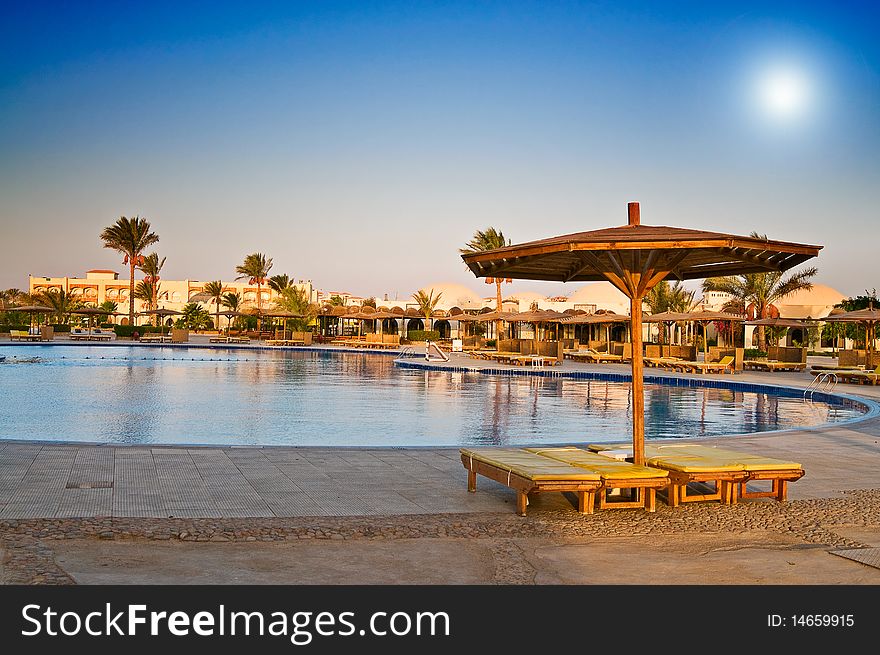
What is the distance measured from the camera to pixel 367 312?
45375 millimetres

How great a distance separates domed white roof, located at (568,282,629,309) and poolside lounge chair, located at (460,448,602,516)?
54.5 metres

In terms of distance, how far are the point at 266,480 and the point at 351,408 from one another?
7998mm

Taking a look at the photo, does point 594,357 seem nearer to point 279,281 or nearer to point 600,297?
point 600,297

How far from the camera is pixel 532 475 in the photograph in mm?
5332

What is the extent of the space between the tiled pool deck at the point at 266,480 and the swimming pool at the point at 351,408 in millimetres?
2141

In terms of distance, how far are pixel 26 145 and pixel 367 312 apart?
21.8 meters

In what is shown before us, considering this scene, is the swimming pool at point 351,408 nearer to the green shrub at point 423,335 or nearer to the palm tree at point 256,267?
the green shrub at point 423,335

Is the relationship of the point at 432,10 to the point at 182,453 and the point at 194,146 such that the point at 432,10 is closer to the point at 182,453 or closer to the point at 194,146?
the point at 194,146

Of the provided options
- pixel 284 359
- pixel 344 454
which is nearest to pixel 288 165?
pixel 284 359

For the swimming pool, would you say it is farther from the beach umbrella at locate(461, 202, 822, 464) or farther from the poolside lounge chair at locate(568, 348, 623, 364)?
the poolside lounge chair at locate(568, 348, 623, 364)

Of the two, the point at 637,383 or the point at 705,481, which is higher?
the point at 637,383

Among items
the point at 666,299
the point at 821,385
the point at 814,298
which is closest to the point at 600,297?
the point at 814,298

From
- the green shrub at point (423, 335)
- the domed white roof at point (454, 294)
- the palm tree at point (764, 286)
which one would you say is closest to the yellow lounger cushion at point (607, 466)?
the palm tree at point (764, 286)

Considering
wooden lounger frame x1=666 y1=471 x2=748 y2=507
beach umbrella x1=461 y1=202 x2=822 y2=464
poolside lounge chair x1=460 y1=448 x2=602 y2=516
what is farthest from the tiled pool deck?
beach umbrella x1=461 y1=202 x2=822 y2=464
